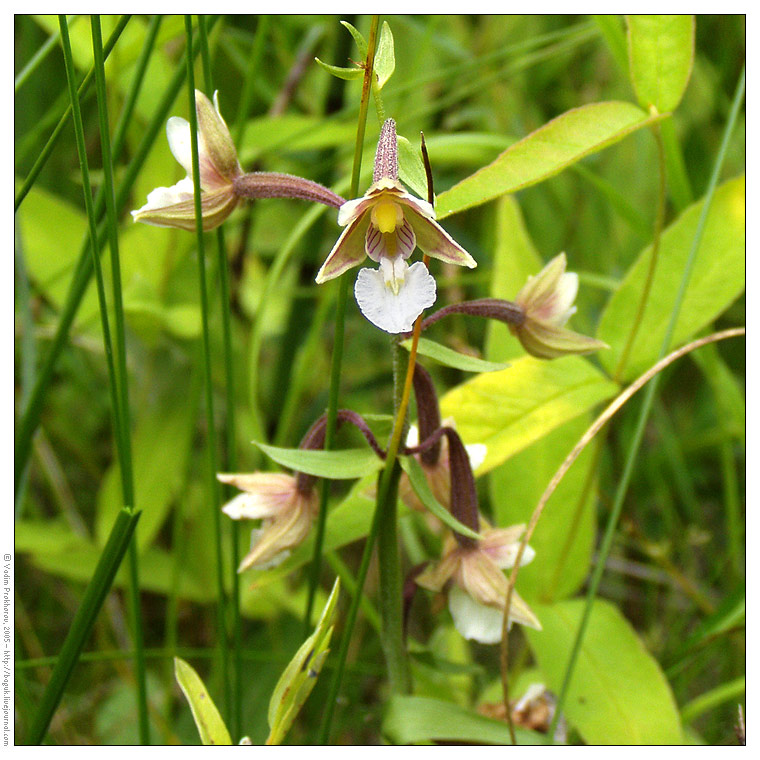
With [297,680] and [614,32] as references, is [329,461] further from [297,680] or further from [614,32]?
[614,32]

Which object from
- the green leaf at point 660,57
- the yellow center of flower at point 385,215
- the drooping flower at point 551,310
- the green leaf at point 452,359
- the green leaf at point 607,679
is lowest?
the green leaf at point 607,679

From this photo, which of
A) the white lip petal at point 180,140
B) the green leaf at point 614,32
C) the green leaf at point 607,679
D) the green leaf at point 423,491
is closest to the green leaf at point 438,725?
the green leaf at point 607,679

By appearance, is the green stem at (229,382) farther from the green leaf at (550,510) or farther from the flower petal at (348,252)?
the green leaf at (550,510)

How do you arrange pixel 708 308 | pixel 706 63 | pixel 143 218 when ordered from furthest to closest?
1. pixel 706 63
2. pixel 708 308
3. pixel 143 218

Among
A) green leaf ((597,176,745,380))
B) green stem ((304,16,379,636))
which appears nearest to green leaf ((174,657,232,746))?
green stem ((304,16,379,636))

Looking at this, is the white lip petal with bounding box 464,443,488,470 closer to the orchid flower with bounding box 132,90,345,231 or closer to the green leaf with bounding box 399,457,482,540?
the green leaf with bounding box 399,457,482,540

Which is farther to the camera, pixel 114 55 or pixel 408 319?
pixel 114 55

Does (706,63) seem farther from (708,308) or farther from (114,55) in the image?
(114,55)

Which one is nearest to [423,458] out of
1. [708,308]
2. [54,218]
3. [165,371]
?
[708,308]

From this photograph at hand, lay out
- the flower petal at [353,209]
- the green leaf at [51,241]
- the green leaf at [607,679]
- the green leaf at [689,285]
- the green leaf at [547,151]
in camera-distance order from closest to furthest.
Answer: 1. the flower petal at [353,209]
2. the green leaf at [547,151]
3. the green leaf at [607,679]
4. the green leaf at [689,285]
5. the green leaf at [51,241]
